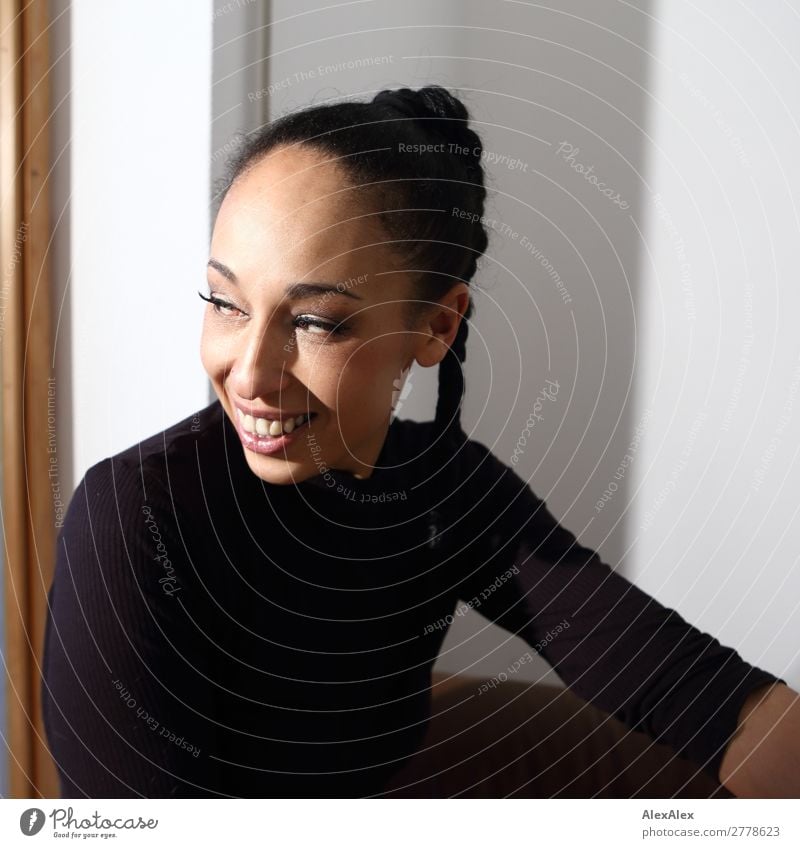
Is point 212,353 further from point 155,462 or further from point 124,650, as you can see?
point 124,650

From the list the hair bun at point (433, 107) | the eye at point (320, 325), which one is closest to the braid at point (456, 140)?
the hair bun at point (433, 107)

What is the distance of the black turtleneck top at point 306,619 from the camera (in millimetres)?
522

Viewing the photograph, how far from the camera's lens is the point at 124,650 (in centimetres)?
51

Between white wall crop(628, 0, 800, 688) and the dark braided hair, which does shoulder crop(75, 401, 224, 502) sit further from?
white wall crop(628, 0, 800, 688)

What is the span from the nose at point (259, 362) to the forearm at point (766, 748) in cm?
38

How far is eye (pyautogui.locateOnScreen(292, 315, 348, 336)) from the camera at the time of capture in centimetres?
52

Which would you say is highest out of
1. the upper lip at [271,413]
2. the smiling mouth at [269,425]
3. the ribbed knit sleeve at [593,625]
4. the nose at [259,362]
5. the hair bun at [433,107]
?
the hair bun at [433,107]

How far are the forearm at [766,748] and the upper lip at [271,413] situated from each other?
354 mm

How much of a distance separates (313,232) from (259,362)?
0.09m

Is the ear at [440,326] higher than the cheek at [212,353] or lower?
higher

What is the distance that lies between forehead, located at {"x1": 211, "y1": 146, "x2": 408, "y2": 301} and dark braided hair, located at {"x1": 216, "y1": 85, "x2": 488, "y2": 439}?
1 centimetres

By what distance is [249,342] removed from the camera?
20.6 inches

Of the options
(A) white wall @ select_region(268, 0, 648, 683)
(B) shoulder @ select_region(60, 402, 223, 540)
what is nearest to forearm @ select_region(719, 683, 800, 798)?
(A) white wall @ select_region(268, 0, 648, 683)

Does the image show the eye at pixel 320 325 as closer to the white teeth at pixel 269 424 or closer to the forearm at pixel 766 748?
the white teeth at pixel 269 424
